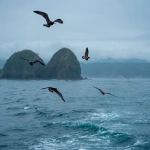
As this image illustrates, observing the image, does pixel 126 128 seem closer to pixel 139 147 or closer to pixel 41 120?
pixel 139 147

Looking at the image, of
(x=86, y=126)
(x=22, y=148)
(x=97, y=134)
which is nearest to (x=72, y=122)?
(x=86, y=126)

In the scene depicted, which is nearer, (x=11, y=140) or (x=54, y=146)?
(x=54, y=146)

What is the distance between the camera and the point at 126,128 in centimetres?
3425

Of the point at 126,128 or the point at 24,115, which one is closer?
the point at 126,128

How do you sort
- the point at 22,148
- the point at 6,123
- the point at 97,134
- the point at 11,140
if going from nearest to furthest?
the point at 22,148
the point at 11,140
the point at 97,134
the point at 6,123

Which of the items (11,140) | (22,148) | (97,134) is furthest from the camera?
(97,134)

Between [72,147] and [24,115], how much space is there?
20214 mm

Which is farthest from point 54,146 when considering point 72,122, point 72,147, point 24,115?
point 24,115

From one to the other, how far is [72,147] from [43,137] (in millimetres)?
4961

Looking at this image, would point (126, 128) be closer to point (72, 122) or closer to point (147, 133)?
point (147, 133)

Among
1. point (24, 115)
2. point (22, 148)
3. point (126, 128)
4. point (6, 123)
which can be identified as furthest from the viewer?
point (24, 115)

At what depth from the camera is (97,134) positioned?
103 ft

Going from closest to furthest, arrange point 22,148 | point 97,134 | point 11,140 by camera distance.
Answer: point 22,148
point 11,140
point 97,134

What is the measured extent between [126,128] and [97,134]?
4964 mm
